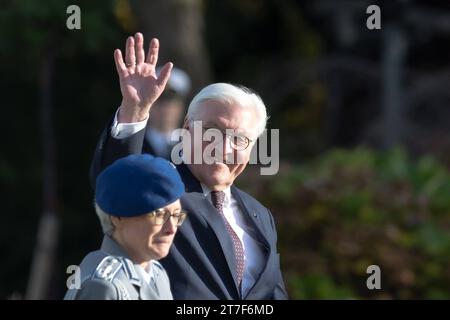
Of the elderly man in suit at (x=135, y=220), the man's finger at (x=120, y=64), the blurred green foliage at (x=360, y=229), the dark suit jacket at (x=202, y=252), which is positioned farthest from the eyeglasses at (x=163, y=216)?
the blurred green foliage at (x=360, y=229)

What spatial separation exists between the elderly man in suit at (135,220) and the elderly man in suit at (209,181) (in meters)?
0.26

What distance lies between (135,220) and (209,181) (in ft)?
1.54

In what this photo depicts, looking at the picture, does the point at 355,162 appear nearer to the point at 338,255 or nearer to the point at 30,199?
the point at 338,255

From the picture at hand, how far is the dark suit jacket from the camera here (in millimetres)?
3525

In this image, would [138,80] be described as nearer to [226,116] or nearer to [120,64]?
[120,64]

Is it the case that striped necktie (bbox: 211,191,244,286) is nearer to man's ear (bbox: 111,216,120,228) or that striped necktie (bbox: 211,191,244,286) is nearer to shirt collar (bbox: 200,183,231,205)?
shirt collar (bbox: 200,183,231,205)

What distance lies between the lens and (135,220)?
3.24 meters

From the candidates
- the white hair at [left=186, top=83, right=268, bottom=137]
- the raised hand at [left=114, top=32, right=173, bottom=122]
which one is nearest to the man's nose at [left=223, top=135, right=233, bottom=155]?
the white hair at [left=186, top=83, right=268, bottom=137]

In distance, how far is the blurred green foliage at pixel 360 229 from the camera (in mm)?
8266

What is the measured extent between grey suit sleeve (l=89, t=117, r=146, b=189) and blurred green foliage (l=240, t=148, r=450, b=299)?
4.23 m

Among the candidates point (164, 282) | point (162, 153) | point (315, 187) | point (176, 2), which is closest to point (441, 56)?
point (176, 2)

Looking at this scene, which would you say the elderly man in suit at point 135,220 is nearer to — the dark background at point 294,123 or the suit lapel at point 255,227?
the suit lapel at point 255,227

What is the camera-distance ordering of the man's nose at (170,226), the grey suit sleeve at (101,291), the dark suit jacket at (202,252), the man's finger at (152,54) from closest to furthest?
the grey suit sleeve at (101,291) → the man's nose at (170,226) → the dark suit jacket at (202,252) → the man's finger at (152,54)

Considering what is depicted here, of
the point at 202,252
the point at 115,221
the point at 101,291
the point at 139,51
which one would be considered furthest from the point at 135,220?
the point at 139,51
